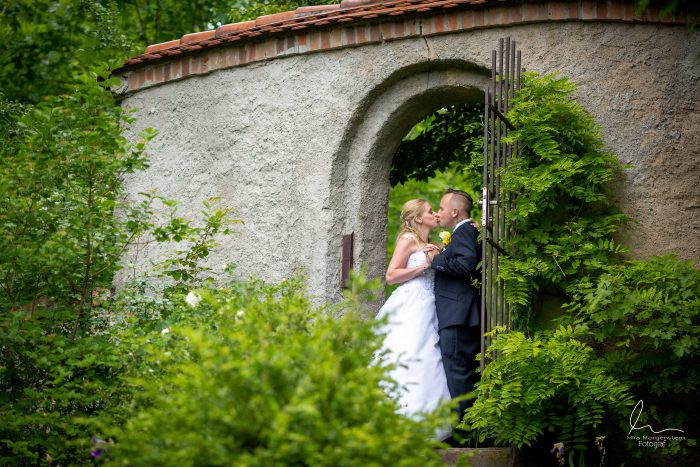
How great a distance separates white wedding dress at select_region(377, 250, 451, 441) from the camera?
6621mm

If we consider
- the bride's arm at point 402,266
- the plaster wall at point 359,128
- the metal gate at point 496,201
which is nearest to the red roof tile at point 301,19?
the plaster wall at point 359,128

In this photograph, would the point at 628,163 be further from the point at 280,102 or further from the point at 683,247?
the point at 280,102

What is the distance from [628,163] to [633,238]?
516 mm

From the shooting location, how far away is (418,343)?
6.86 m

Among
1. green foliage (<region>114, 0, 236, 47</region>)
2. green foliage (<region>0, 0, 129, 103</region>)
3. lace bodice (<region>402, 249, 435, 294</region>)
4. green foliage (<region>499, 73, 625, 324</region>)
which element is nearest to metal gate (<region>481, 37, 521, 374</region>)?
green foliage (<region>499, 73, 625, 324</region>)

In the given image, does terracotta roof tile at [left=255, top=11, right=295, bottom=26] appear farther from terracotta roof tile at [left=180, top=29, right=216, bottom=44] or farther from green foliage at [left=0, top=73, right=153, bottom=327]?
green foliage at [left=0, top=73, right=153, bottom=327]

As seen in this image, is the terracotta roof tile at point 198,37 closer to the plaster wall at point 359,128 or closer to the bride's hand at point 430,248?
the plaster wall at point 359,128

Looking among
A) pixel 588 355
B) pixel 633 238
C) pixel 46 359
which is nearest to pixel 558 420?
pixel 588 355

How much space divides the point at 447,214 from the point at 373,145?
781 mm

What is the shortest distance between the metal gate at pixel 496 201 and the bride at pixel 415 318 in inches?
21.9

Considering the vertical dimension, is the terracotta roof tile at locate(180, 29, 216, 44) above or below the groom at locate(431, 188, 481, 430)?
above

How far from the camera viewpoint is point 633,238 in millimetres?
6316

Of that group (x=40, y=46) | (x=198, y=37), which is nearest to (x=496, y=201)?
(x=198, y=37)

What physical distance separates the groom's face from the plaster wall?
0.51 metres
